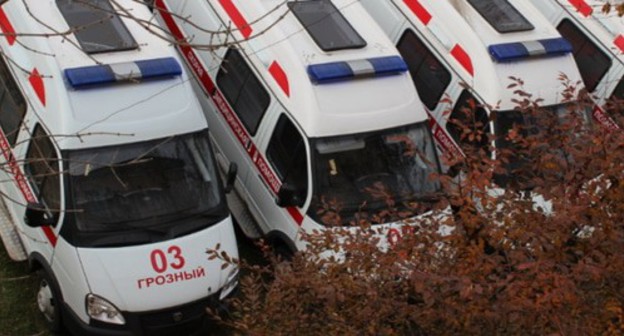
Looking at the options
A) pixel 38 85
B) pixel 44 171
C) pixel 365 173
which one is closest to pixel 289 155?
pixel 365 173

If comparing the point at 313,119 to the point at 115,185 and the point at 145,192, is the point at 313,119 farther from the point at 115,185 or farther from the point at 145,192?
the point at 115,185

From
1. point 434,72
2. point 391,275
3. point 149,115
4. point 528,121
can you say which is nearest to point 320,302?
point 391,275

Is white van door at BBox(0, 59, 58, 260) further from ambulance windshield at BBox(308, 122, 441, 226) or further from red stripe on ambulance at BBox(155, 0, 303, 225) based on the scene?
ambulance windshield at BBox(308, 122, 441, 226)

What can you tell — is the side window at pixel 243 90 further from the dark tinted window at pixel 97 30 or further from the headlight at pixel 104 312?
the headlight at pixel 104 312

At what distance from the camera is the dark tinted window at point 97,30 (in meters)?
8.80

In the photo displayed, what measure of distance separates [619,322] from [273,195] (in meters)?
4.35

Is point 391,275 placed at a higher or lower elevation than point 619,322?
higher

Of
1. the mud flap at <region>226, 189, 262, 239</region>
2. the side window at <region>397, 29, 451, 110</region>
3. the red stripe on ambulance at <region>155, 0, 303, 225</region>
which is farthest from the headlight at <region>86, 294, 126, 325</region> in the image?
the side window at <region>397, 29, 451, 110</region>

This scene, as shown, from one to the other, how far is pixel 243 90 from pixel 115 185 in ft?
6.93

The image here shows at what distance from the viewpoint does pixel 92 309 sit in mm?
8055

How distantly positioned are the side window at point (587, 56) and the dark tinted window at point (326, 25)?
11.1 feet

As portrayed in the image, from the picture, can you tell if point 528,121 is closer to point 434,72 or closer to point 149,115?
point 434,72

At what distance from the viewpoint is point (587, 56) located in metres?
11.6

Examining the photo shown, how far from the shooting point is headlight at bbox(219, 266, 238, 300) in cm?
848
